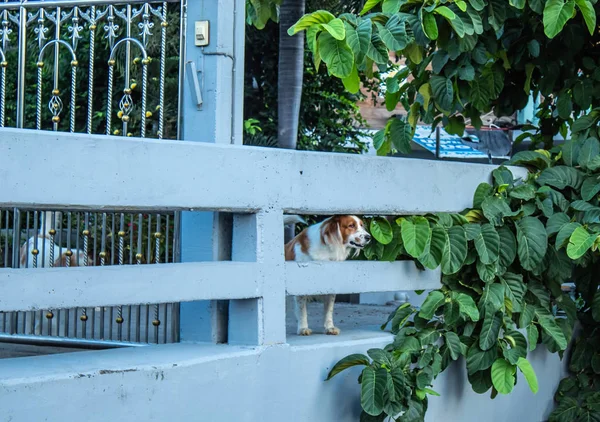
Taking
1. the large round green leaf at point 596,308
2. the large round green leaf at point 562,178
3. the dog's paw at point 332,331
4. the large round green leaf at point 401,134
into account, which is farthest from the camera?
the large round green leaf at point 401,134

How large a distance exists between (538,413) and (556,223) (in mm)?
1477

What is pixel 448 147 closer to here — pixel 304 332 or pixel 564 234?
pixel 564 234

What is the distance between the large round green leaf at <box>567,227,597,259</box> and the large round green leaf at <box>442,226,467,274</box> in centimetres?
67

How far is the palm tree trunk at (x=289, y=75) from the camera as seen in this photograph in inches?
430

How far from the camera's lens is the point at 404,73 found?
23.5ft

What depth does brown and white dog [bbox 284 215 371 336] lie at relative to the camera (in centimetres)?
580

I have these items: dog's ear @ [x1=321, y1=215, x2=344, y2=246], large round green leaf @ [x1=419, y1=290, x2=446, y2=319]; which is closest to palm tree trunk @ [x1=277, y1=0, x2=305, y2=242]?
dog's ear @ [x1=321, y1=215, x2=344, y2=246]

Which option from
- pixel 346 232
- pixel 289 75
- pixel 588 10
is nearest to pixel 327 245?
pixel 346 232

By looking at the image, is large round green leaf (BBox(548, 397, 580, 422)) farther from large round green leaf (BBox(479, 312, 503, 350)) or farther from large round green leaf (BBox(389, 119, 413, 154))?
large round green leaf (BBox(389, 119, 413, 154))

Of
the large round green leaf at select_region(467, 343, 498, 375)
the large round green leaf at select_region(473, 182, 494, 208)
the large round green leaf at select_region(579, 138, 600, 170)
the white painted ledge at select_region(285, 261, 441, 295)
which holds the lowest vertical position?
the large round green leaf at select_region(467, 343, 498, 375)

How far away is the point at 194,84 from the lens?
16.4 feet

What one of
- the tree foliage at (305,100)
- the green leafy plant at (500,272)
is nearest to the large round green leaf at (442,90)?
the green leafy plant at (500,272)

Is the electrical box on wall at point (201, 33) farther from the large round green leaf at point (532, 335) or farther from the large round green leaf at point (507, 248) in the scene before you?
the large round green leaf at point (532, 335)

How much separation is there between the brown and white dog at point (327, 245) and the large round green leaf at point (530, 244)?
3.18 ft
